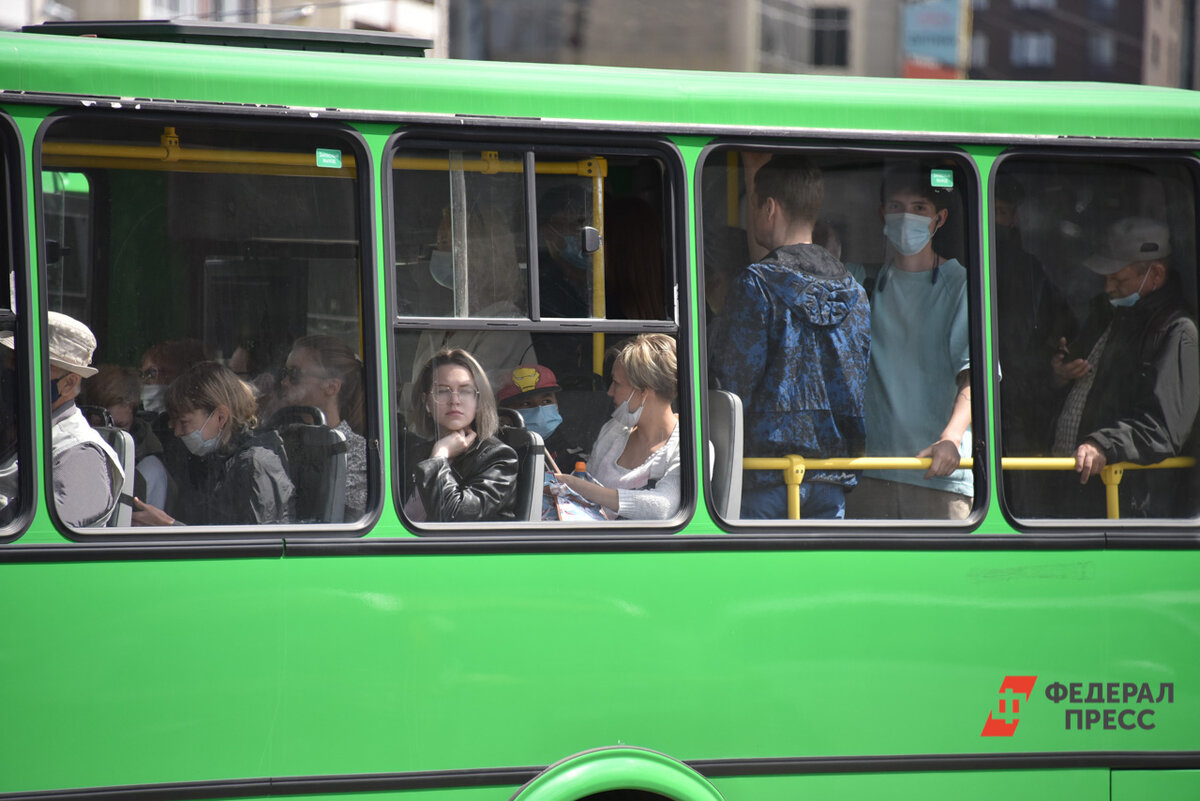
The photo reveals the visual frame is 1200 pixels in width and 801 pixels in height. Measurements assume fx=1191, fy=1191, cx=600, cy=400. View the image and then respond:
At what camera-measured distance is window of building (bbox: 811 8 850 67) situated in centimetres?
3778

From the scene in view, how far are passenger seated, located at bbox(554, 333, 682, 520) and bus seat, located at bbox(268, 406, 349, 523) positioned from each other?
26.1 inches

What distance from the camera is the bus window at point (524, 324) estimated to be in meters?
3.53

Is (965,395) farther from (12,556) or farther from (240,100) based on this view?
(12,556)

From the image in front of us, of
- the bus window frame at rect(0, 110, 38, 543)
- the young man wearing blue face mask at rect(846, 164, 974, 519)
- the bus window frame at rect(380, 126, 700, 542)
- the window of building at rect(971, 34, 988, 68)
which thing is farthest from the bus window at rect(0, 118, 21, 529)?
the window of building at rect(971, 34, 988, 68)

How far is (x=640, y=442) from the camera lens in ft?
12.1

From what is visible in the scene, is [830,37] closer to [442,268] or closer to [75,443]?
[442,268]

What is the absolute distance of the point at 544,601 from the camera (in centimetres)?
349

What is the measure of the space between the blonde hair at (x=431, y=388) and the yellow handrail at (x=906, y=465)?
0.81 metres

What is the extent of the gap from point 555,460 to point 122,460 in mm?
1252

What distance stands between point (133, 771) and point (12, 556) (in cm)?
67

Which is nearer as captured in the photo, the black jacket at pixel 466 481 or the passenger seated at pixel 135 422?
the passenger seated at pixel 135 422

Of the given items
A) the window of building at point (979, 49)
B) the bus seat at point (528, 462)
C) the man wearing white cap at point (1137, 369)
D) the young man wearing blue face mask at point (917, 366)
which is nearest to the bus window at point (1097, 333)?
the man wearing white cap at point (1137, 369)

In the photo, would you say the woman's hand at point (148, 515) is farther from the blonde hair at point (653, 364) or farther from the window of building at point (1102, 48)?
the window of building at point (1102, 48)

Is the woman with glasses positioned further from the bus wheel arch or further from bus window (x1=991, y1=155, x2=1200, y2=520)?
bus window (x1=991, y1=155, x2=1200, y2=520)
